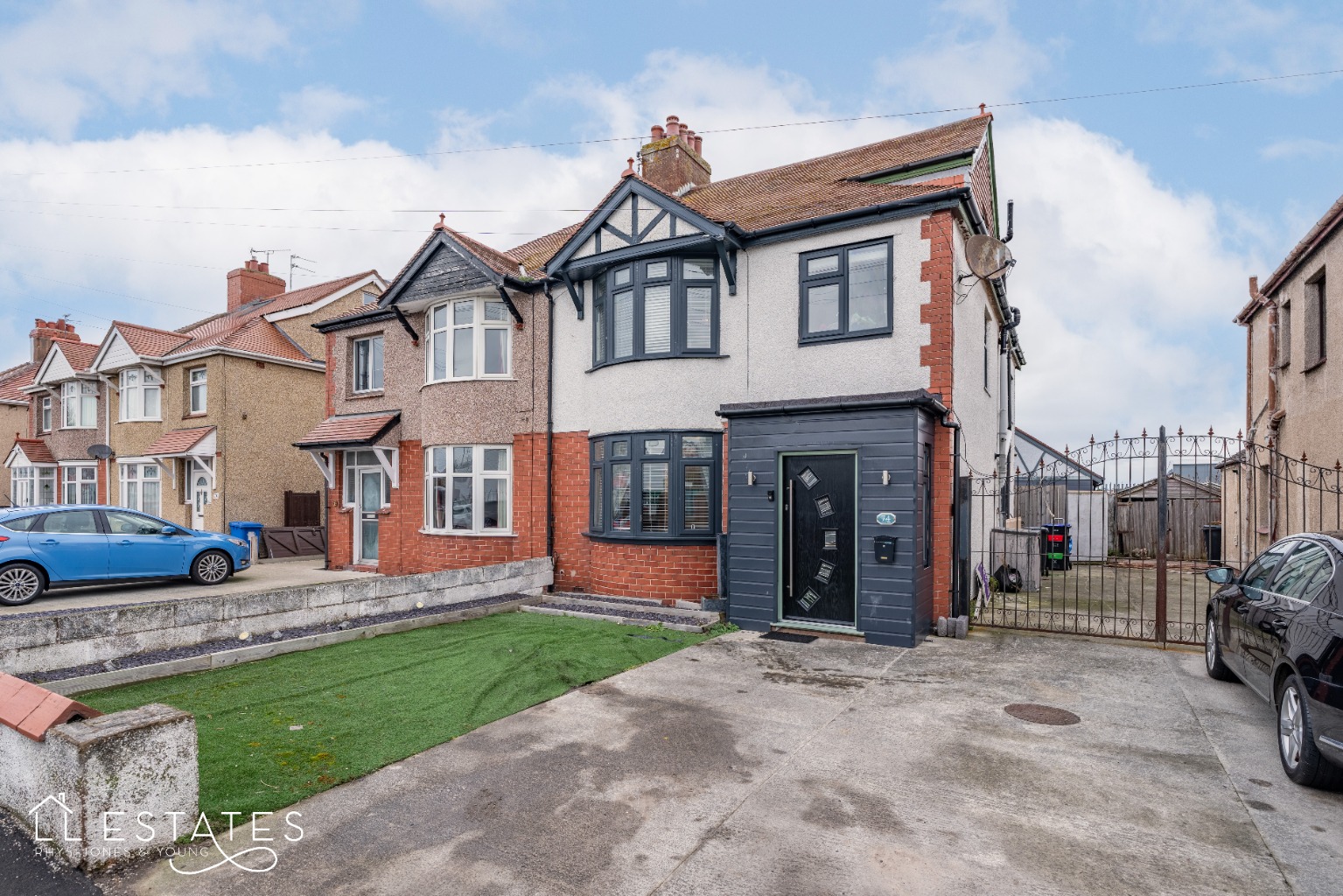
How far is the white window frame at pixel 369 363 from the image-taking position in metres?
16.3

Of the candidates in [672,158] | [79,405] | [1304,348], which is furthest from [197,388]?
[1304,348]

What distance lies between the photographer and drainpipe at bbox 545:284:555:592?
12891mm

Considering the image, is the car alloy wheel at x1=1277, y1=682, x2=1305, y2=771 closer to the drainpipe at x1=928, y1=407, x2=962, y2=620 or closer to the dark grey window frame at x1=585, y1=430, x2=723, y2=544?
the drainpipe at x1=928, y1=407, x2=962, y2=620

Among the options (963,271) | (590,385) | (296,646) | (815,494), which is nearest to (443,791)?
(296,646)

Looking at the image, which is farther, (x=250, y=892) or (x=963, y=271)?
(x=963, y=271)

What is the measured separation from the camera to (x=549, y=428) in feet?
42.4

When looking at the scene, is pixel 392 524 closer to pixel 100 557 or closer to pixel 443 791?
pixel 100 557

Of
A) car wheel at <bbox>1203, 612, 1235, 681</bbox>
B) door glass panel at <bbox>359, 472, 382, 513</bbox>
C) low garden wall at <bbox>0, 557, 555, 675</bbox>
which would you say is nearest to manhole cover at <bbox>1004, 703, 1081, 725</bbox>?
car wheel at <bbox>1203, 612, 1235, 681</bbox>

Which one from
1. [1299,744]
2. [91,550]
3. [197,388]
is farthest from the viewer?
[197,388]

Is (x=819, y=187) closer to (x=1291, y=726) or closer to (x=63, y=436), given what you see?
(x=1291, y=726)

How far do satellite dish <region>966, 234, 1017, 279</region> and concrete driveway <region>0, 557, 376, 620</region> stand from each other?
11519 mm

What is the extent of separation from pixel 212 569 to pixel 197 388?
8722mm

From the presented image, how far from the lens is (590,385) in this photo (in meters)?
12.2

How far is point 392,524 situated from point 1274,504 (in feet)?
57.1
